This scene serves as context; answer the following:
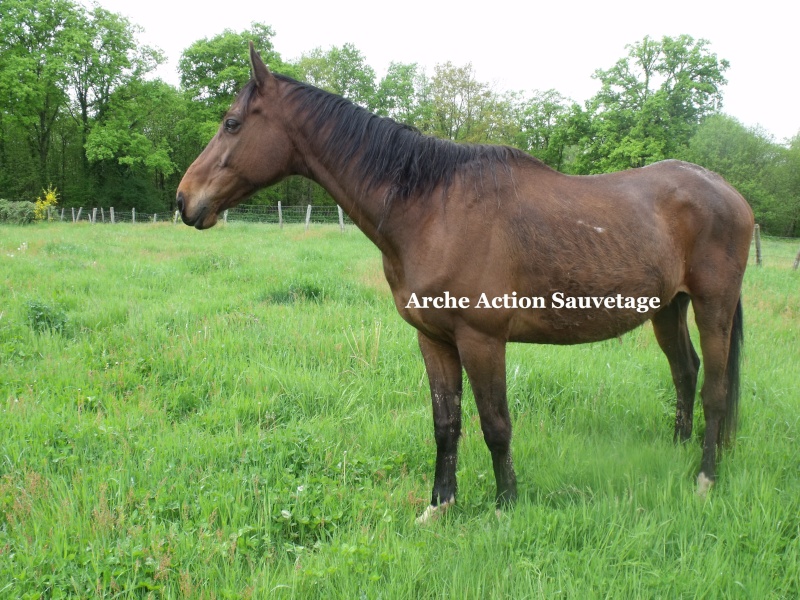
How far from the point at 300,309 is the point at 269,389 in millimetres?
2246

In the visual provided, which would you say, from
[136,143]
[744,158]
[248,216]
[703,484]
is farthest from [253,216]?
[744,158]

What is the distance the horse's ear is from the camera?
2615mm

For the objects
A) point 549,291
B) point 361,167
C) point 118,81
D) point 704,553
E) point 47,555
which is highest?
point 118,81

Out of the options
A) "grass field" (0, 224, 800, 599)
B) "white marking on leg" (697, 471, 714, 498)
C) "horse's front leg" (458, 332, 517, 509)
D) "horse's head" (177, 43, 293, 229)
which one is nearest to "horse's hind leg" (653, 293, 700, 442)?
"grass field" (0, 224, 800, 599)

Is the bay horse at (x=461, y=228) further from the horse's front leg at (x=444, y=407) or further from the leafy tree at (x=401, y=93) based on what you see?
the leafy tree at (x=401, y=93)

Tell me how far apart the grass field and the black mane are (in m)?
1.76

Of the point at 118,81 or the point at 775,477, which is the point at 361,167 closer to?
the point at 775,477

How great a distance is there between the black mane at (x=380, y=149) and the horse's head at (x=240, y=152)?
7 cm

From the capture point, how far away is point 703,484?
2912 millimetres

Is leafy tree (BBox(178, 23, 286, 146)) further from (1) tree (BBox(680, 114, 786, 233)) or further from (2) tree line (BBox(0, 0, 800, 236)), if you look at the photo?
(1) tree (BBox(680, 114, 786, 233))

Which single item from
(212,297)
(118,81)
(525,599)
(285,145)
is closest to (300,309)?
(212,297)

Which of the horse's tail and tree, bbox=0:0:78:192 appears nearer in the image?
the horse's tail

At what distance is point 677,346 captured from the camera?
12.2 ft

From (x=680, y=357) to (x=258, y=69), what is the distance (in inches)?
140
